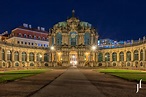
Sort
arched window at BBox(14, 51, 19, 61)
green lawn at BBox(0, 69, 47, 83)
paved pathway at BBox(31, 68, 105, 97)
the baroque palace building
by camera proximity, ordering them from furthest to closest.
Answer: the baroque palace building, arched window at BBox(14, 51, 19, 61), green lawn at BBox(0, 69, 47, 83), paved pathway at BBox(31, 68, 105, 97)

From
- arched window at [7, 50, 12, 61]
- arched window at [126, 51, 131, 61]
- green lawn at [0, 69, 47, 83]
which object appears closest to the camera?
green lawn at [0, 69, 47, 83]

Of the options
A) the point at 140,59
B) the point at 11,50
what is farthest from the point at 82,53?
the point at 11,50

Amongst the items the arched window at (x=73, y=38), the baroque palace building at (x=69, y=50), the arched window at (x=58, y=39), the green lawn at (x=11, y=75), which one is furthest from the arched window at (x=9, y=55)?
the green lawn at (x=11, y=75)

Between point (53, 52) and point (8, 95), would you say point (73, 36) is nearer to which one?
point (53, 52)

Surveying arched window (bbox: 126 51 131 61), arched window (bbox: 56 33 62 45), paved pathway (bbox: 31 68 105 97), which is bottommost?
paved pathway (bbox: 31 68 105 97)

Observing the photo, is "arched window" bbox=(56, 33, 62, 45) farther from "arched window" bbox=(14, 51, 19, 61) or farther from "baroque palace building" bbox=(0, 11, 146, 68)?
"arched window" bbox=(14, 51, 19, 61)

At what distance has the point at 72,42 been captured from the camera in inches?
4776

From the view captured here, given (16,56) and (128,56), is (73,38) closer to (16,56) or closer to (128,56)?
(128,56)

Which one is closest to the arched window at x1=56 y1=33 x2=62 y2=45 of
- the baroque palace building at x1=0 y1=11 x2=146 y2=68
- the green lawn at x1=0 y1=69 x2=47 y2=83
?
the baroque palace building at x1=0 y1=11 x2=146 y2=68

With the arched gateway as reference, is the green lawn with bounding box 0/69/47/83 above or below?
below

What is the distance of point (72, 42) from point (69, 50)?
25.7ft

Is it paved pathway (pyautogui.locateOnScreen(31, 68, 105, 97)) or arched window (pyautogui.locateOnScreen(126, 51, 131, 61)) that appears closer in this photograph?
paved pathway (pyautogui.locateOnScreen(31, 68, 105, 97))

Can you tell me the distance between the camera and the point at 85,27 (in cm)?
12144

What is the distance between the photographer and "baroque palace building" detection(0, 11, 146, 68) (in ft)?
351
